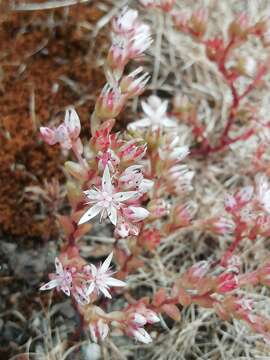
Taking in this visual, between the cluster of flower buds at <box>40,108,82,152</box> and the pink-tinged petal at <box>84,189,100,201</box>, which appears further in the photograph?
the cluster of flower buds at <box>40,108,82,152</box>

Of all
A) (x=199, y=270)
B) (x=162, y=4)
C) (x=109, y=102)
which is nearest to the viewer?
(x=109, y=102)

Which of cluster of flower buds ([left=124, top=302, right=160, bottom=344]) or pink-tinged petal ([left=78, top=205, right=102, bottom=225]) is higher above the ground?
pink-tinged petal ([left=78, top=205, right=102, bottom=225])

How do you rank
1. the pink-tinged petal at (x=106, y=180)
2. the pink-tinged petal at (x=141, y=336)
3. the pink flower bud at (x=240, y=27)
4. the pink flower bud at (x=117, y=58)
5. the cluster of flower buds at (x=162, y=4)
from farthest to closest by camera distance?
1. the cluster of flower buds at (x=162, y=4)
2. the pink flower bud at (x=240, y=27)
3. the pink flower bud at (x=117, y=58)
4. the pink-tinged petal at (x=141, y=336)
5. the pink-tinged petal at (x=106, y=180)

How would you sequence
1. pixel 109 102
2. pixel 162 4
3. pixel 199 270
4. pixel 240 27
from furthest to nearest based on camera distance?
pixel 162 4
pixel 240 27
pixel 199 270
pixel 109 102

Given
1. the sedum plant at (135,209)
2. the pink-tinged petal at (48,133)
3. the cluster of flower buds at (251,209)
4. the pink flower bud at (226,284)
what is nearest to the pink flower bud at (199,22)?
the sedum plant at (135,209)

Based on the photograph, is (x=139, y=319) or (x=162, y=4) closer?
(x=139, y=319)

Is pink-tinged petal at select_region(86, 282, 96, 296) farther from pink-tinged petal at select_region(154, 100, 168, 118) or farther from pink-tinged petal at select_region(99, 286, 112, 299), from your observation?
pink-tinged petal at select_region(154, 100, 168, 118)

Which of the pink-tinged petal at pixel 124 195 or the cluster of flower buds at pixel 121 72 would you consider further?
the cluster of flower buds at pixel 121 72

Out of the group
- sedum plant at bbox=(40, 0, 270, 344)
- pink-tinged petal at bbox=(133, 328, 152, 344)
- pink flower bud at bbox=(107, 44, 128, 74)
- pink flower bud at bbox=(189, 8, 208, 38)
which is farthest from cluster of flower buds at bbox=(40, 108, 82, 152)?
pink flower bud at bbox=(189, 8, 208, 38)

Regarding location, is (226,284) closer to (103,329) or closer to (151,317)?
(151,317)

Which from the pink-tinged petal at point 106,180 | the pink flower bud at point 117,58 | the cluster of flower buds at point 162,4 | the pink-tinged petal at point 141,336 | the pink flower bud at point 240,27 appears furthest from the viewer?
the cluster of flower buds at point 162,4

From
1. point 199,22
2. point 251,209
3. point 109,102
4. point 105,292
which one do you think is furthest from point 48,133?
point 199,22

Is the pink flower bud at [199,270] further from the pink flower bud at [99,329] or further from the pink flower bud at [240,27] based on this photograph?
the pink flower bud at [240,27]
